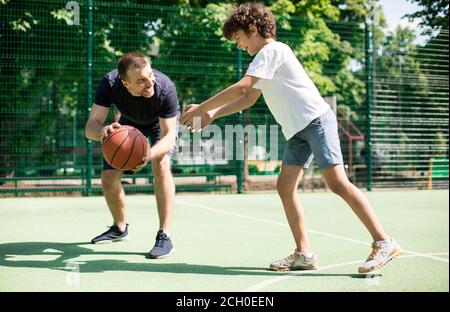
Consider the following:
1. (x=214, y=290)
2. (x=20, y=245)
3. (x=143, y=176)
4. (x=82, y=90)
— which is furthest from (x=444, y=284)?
(x=82, y=90)

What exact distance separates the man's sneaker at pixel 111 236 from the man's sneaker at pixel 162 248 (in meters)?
0.75

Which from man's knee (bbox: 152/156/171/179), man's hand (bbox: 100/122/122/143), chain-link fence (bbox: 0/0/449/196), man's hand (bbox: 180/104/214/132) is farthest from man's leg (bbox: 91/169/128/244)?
chain-link fence (bbox: 0/0/449/196)

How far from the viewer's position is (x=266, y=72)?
358 cm

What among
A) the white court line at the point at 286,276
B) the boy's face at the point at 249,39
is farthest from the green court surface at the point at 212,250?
the boy's face at the point at 249,39

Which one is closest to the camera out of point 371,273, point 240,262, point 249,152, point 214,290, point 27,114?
point 214,290

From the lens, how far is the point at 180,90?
11727 millimetres

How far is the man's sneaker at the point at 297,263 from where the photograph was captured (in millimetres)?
3703

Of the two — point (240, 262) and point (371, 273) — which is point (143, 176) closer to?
point (240, 262)

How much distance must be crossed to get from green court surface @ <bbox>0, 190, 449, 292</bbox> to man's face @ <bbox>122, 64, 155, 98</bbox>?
48.1 inches

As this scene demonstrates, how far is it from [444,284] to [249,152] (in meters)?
8.85

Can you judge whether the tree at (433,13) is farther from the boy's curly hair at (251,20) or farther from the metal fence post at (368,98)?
the boy's curly hair at (251,20)

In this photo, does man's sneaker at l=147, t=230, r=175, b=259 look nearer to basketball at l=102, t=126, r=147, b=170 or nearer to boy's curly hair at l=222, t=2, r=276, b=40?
basketball at l=102, t=126, r=147, b=170

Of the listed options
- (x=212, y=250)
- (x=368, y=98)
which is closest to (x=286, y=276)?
(x=212, y=250)

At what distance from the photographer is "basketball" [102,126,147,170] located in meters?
3.86
